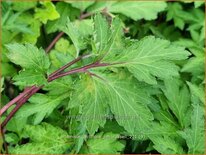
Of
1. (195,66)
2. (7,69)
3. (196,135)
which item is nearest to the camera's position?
(196,135)

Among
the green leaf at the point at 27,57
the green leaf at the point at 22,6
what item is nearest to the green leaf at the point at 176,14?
the green leaf at the point at 22,6

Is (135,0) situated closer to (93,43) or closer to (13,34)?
(13,34)

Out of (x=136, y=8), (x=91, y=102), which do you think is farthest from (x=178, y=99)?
(x=136, y=8)

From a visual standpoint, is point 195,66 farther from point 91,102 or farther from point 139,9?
point 91,102

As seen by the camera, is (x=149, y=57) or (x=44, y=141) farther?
(x=44, y=141)

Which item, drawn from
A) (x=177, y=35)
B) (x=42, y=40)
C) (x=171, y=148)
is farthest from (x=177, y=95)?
(x=42, y=40)

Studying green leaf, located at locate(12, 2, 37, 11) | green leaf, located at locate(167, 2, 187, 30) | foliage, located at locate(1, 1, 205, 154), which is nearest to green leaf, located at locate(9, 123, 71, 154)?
foliage, located at locate(1, 1, 205, 154)

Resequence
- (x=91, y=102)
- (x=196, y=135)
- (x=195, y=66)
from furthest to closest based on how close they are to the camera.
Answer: (x=195, y=66) < (x=196, y=135) < (x=91, y=102)

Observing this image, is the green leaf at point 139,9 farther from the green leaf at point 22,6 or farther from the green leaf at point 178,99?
the green leaf at point 178,99
